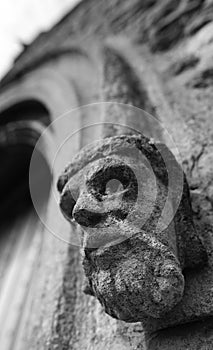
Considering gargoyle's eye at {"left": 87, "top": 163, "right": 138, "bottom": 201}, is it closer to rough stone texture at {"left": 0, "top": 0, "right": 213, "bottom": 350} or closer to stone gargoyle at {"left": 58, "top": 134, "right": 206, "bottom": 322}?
stone gargoyle at {"left": 58, "top": 134, "right": 206, "bottom": 322}

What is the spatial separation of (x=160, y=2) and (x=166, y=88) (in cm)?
43

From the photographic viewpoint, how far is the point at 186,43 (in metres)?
1.05

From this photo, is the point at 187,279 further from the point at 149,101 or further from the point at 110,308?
the point at 149,101

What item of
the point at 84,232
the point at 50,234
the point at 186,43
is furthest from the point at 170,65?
the point at 84,232

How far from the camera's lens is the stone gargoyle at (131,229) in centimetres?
45

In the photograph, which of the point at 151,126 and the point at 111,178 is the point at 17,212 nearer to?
the point at 151,126

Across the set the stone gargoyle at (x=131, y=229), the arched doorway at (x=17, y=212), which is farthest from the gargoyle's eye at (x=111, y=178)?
the arched doorway at (x=17, y=212)

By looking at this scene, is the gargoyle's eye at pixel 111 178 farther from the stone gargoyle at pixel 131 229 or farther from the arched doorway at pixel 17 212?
the arched doorway at pixel 17 212

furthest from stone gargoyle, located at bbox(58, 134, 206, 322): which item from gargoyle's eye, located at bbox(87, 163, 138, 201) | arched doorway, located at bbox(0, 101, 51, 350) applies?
arched doorway, located at bbox(0, 101, 51, 350)

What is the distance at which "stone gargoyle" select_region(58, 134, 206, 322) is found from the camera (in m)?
0.45

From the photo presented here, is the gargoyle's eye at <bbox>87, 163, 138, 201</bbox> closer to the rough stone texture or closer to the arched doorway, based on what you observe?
the rough stone texture

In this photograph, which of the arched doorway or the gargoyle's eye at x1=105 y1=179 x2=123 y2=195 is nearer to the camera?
the gargoyle's eye at x1=105 y1=179 x2=123 y2=195

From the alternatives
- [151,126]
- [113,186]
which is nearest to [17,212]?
[151,126]

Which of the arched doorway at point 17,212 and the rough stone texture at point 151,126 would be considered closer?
the rough stone texture at point 151,126
